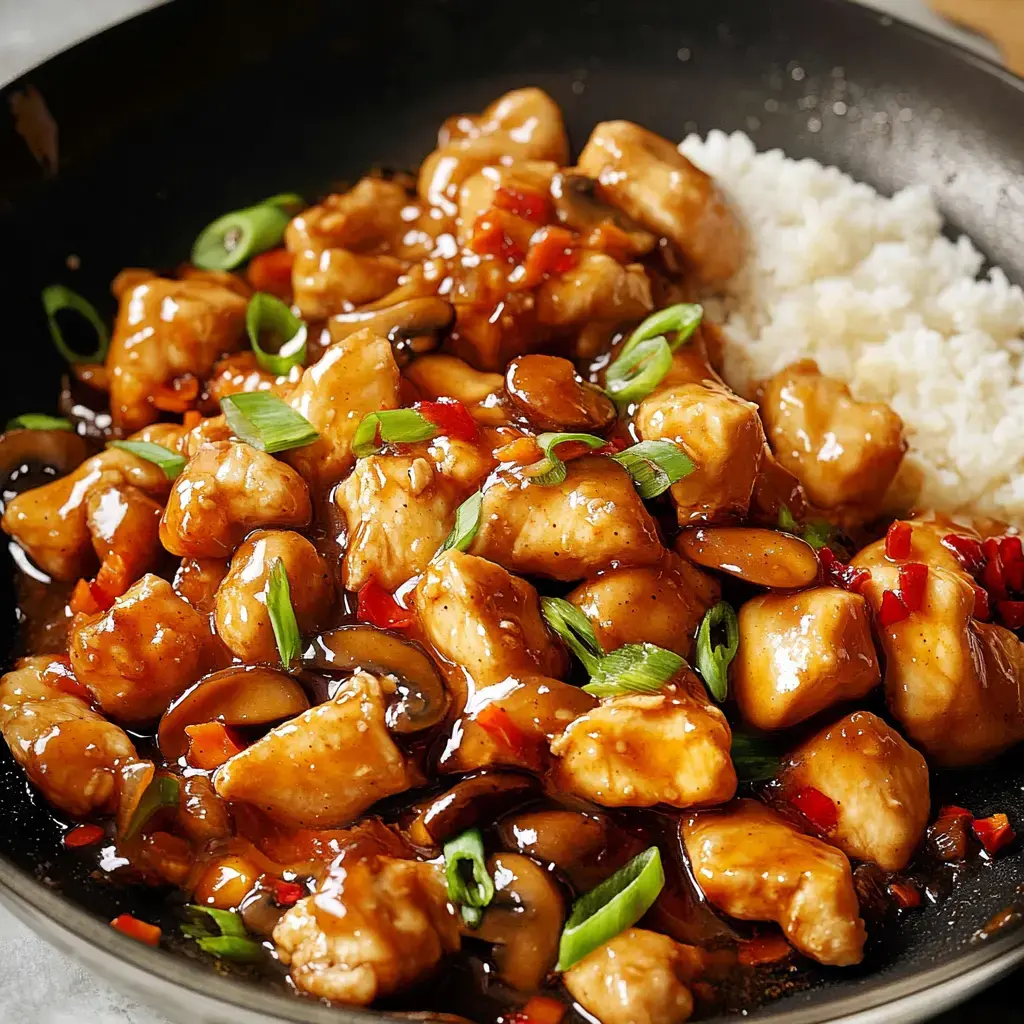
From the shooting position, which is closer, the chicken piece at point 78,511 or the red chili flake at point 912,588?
the red chili flake at point 912,588

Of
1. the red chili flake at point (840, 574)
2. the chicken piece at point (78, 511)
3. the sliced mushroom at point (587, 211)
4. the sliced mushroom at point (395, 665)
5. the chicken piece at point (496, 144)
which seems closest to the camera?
the sliced mushroom at point (395, 665)

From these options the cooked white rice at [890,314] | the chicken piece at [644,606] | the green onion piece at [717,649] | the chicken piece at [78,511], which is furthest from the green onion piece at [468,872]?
the cooked white rice at [890,314]

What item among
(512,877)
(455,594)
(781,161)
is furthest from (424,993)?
(781,161)

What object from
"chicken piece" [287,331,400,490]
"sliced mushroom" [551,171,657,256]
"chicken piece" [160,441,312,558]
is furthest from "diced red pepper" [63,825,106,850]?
"sliced mushroom" [551,171,657,256]

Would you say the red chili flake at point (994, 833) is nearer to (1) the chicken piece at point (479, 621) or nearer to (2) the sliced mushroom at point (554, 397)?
(1) the chicken piece at point (479, 621)

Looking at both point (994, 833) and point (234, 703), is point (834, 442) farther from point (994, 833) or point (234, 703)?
point (234, 703)

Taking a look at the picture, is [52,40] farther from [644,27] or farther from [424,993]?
[424,993]

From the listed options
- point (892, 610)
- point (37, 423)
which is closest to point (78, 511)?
point (37, 423)

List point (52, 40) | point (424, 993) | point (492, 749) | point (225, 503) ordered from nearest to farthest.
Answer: point (424, 993) < point (492, 749) < point (225, 503) < point (52, 40)
